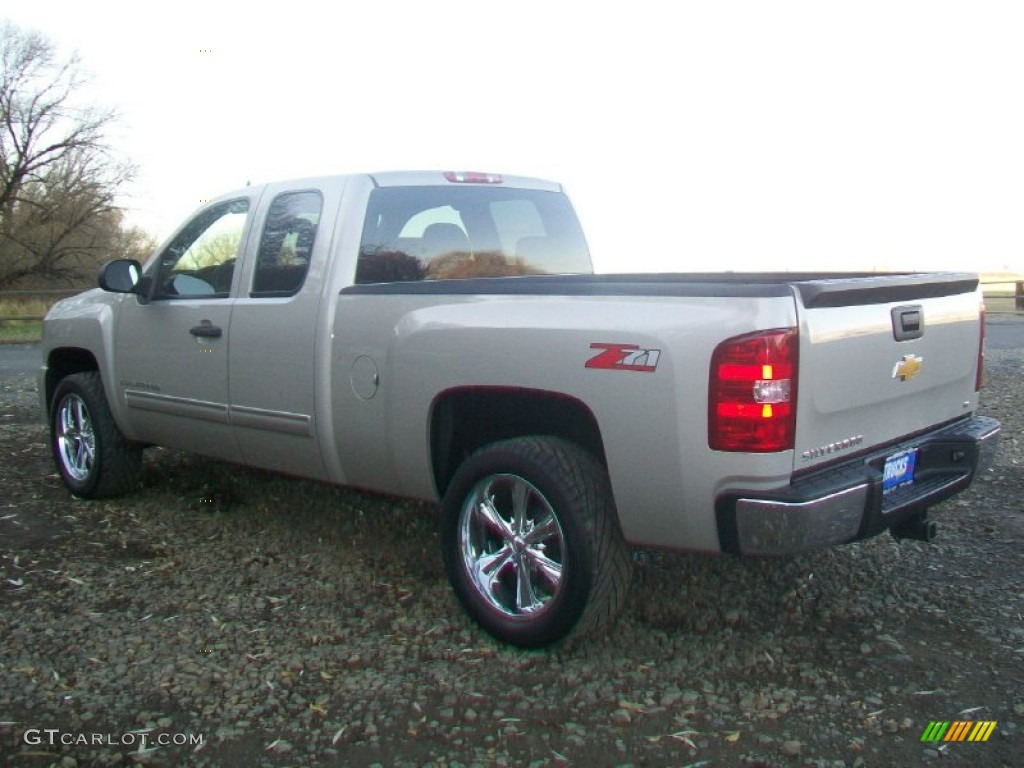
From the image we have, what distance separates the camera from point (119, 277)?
5.24 meters

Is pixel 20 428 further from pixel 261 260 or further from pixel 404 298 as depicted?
pixel 404 298

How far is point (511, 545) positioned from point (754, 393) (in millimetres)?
1152

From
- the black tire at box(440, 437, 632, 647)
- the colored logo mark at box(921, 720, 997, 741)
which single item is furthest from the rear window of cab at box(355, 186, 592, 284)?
the colored logo mark at box(921, 720, 997, 741)

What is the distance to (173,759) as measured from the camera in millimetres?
2875

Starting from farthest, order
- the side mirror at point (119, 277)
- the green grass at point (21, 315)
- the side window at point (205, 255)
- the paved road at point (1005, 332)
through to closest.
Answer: the green grass at point (21, 315) → the paved road at point (1005, 332) → the side mirror at point (119, 277) → the side window at point (205, 255)

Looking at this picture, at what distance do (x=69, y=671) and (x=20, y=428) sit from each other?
222 inches

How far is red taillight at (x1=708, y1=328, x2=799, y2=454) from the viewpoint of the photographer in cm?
296

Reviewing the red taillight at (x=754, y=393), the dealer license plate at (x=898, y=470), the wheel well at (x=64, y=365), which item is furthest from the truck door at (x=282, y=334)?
the dealer license plate at (x=898, y=470)

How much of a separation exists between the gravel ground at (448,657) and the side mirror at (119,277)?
4.25ft

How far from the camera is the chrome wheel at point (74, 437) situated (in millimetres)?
5926

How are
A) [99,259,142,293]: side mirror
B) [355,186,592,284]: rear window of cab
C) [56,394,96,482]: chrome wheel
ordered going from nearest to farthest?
[355,186,592,284]: rear window of cab, [99,259,142,293]: side mirror, [56,394,96,482]: chrome wheel

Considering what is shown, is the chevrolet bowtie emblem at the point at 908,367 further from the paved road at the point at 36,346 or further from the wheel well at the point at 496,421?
the paved road at the point at 36,346

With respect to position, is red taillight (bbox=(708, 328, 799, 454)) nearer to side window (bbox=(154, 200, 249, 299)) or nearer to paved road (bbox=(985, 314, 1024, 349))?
side window (bbox=(154, 200, 249, 299))

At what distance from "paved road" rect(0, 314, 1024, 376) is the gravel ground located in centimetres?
1011
